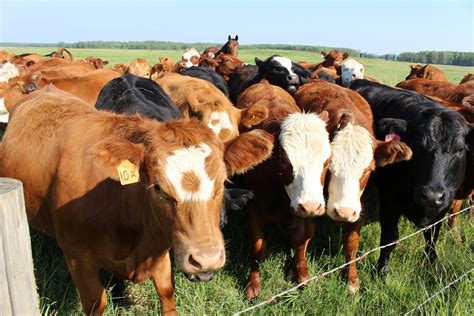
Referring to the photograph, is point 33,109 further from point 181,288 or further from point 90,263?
point 181,288

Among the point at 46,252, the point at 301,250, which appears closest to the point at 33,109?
the point at 46,252

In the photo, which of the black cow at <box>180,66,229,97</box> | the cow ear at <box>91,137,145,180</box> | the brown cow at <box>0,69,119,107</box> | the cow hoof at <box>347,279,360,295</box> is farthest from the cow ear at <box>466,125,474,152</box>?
the brown cow at <box>0,69,119,107</box>

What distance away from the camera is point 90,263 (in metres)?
3.23

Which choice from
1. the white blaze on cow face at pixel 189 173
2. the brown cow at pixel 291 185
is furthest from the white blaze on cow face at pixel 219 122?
the white blaze on cow face at pixel 189 173

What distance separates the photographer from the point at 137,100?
16.8 feet

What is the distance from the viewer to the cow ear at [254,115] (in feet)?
16.5

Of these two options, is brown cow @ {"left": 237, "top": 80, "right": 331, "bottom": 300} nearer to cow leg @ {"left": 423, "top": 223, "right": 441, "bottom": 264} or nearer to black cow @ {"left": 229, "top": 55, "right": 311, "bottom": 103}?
cow leg @ {"left": 423, "top": 223, "right": 441, "bottom": 264}

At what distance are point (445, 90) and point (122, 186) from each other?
301 inches

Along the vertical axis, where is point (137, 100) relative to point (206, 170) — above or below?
above

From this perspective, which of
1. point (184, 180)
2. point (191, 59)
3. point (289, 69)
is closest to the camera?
point (184, 180)

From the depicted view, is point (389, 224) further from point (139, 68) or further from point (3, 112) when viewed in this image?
point (139, 68)

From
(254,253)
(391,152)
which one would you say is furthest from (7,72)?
(391,152)

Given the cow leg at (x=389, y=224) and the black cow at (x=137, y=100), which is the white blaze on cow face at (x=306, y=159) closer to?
the black cow at (x=137, y=100)

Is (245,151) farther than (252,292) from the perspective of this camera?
No
